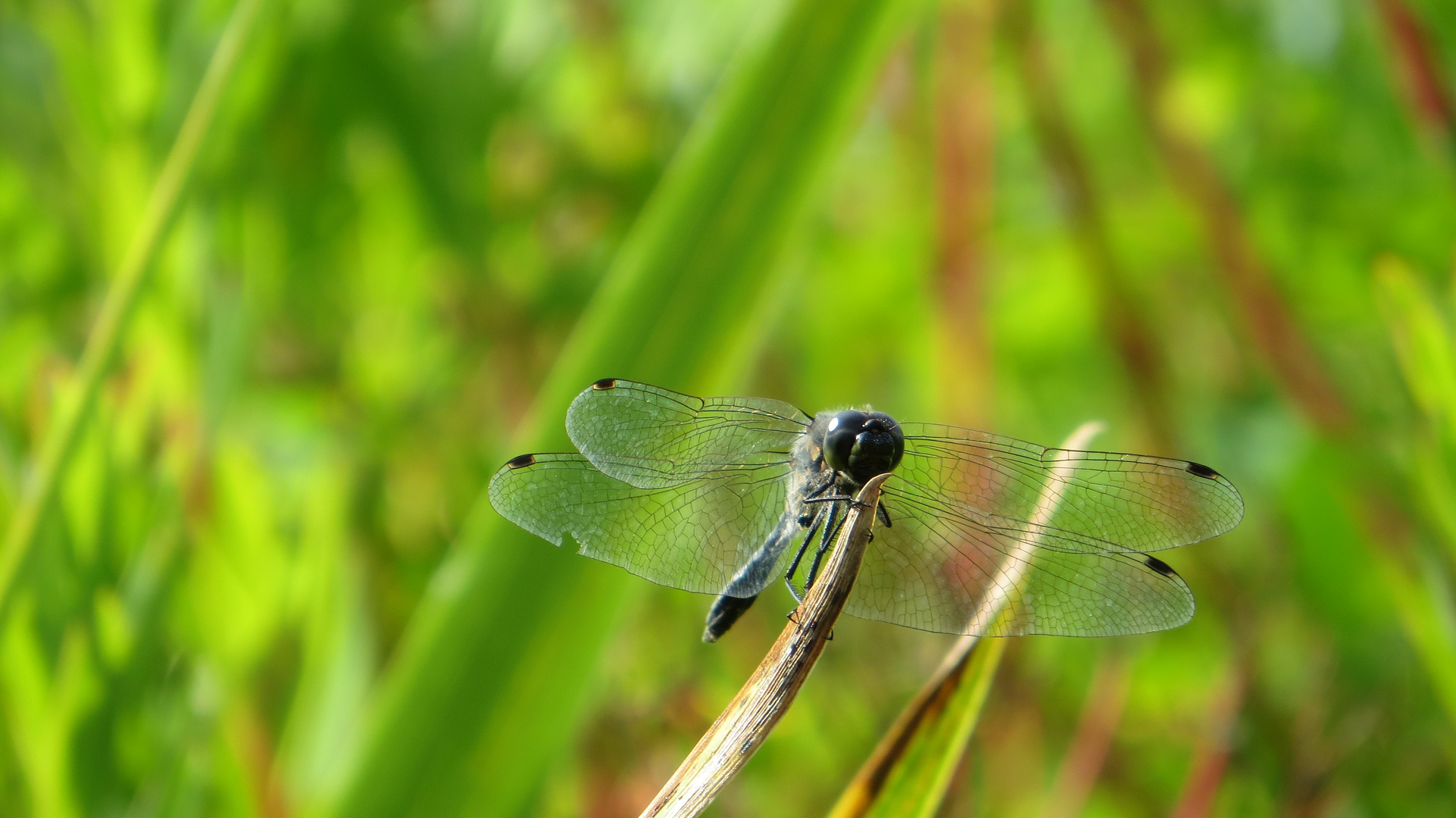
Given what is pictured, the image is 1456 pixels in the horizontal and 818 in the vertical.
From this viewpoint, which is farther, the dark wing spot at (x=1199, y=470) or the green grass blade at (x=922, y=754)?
the dark wing spot at (x=1199, y=470)

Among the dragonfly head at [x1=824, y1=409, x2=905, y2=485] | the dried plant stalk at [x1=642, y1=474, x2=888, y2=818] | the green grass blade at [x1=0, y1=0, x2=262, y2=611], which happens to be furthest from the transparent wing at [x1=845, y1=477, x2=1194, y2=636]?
the green grass blade at [x1=0, y1=0, x2=262, y2=611]

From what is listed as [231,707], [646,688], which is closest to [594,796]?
[646,688]

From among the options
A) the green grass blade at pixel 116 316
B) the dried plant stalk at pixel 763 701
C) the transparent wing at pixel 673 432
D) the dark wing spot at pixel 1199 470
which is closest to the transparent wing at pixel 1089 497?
the dark wing spot at pixel 1199 470

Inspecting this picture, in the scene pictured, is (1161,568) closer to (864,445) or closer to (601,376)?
(864,445)

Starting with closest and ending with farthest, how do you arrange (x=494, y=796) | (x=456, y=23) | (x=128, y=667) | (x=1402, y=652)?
(x=494, y=796) → (x=128, y=667) → (x=1402, y=652) → (x=456, y=23)

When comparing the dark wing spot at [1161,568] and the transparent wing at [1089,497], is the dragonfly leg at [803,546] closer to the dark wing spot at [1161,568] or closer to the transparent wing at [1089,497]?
the transparent wing at [1089,497]

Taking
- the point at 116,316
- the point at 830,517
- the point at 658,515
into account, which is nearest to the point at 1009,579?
the point at 830,517

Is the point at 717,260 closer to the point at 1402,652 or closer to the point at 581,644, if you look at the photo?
the point at 581,644
